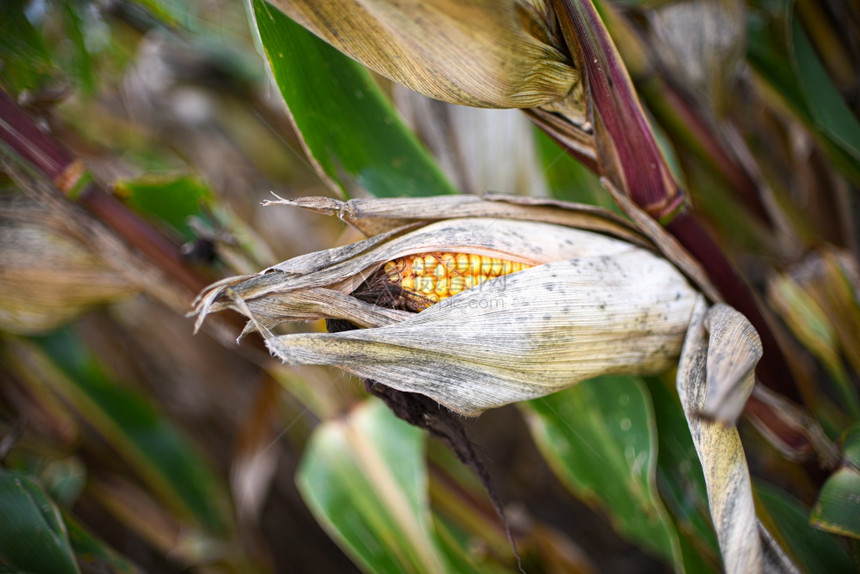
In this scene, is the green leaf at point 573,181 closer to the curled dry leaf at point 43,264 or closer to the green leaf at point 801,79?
the green leaf at point 801,79

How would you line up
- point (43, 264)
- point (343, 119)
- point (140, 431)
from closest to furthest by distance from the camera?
point (343, 119), point (43, 264), point (140, 431)

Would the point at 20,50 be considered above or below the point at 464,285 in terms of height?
above

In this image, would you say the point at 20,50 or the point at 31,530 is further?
the point at 20,50

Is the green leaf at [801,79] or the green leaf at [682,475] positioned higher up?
the green leaf at [801,79]

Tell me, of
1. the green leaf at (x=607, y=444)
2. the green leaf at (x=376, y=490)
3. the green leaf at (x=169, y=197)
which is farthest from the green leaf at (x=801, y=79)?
the green leaf at (x=169, y=197)

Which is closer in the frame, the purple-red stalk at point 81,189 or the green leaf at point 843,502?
the green leaf at point 843,502

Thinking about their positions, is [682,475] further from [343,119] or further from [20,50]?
[20,50]

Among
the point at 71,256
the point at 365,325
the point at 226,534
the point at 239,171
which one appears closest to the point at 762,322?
the point at 365,325

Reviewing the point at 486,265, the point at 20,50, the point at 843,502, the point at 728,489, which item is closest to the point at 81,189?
the point at 20,50
